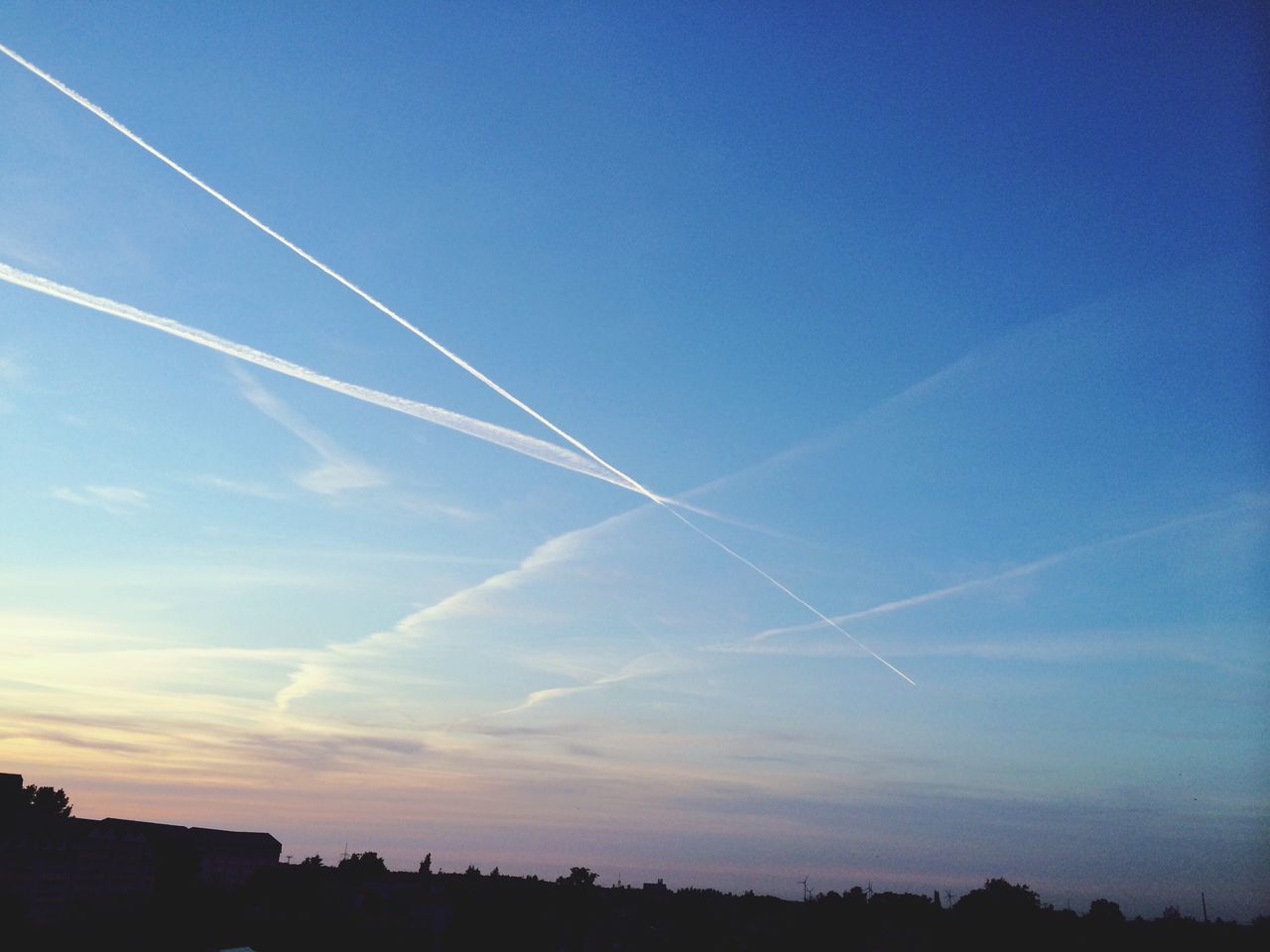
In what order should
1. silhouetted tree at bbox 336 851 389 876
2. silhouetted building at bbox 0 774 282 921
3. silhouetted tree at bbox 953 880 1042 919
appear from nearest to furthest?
silhouetted building at bbox 0 774 282 921, silhouetted tree at bbox 953 880 1042 919, silhouetted tree at bbox 336 851 389 876

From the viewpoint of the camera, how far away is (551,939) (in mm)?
99562

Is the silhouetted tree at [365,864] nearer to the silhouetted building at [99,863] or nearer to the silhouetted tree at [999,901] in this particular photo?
the silhouetted building at [99,863]

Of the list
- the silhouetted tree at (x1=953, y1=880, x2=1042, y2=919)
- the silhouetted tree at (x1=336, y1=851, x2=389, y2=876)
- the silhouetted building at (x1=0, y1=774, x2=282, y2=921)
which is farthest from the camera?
the silhouetted tree at (x1=336, y1=851, x2=389, y2=876)

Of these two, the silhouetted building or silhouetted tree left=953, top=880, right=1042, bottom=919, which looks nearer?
the silhouetted building

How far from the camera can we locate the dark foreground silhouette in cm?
9169

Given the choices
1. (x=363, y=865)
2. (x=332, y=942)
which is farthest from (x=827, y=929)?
(x=363, y=865)

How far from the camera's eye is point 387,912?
10631cm

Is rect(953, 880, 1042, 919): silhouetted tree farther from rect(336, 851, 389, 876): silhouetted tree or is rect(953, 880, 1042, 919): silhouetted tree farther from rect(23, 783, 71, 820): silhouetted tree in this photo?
rect(23, 783, 71, 820): silhouetted tree

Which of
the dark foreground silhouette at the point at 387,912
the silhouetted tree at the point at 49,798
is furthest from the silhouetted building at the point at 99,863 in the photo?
the silhouetted tree at the point at 49,798

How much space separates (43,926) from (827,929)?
320ft

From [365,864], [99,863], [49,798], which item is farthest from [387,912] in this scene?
[49,798]

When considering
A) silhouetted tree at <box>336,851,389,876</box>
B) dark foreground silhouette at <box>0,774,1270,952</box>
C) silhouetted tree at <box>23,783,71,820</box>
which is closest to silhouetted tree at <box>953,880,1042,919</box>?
dark foreground silhouette at <box>0,774,1270,952</box>

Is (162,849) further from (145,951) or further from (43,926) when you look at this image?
(145,951)

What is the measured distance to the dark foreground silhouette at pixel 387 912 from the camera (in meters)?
91.7
